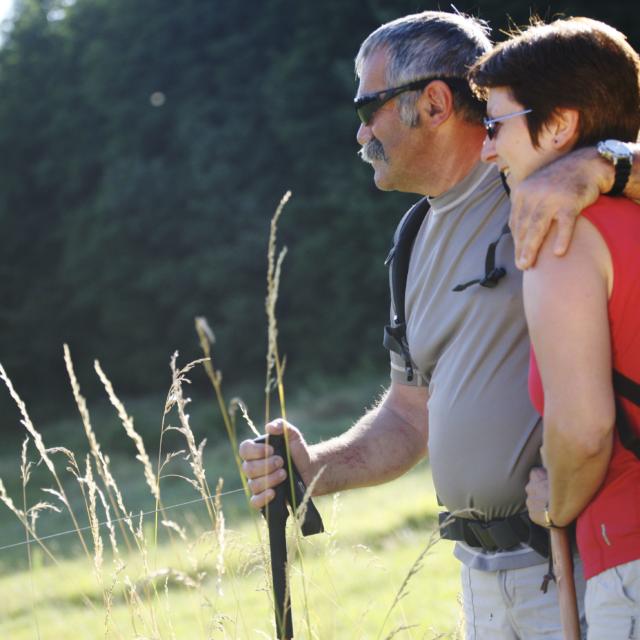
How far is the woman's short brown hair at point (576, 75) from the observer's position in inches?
78.5

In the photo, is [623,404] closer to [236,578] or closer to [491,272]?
[491,272]

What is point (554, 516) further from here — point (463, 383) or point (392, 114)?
point (392, 114)

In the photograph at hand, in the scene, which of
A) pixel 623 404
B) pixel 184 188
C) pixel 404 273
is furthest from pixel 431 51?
pixel 184 188

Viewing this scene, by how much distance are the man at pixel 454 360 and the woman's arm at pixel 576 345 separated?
0.51 metres

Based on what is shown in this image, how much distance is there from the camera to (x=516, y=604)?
8.13 feet

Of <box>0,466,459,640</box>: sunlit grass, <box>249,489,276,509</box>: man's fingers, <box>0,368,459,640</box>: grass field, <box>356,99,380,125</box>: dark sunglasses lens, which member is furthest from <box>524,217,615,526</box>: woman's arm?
<box>0,466,459,640</box>: sunlit grass

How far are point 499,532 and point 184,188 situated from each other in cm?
3188

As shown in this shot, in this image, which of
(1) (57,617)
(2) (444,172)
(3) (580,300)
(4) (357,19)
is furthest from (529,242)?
(4) (357,19)

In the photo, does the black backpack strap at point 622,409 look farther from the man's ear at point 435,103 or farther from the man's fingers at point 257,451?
the man's ear at point 435,103

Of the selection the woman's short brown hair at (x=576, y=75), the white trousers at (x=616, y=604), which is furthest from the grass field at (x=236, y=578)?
the woman's short brown hair at (x=576, y=75)

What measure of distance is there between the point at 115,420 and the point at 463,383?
99.8 feet

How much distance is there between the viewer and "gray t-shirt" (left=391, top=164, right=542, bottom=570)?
2424 millimetres

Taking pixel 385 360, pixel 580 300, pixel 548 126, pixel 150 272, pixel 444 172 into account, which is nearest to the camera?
pixel 580 300

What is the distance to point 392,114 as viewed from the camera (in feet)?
9.54
